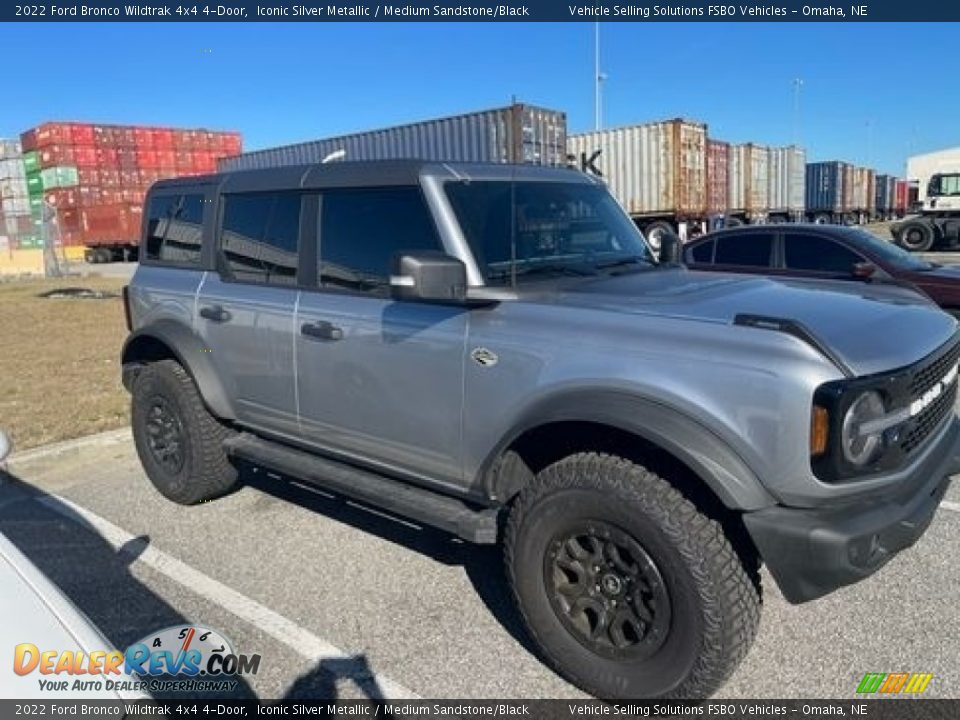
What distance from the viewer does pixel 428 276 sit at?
2877mm

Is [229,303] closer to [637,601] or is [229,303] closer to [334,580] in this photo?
[334,580]

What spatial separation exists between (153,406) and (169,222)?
46.5 inches

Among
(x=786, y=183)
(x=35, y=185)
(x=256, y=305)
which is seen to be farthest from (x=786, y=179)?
(x=35, y=185)

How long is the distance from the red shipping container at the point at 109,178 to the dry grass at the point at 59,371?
28258mm

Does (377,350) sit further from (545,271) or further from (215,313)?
(215,313)

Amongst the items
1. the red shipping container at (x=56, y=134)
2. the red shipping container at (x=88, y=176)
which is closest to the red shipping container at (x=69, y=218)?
the red shipping container at (x=88, y=176)

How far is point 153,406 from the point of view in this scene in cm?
487

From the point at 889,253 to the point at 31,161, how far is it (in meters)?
46.8

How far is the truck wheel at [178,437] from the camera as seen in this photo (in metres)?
4.57

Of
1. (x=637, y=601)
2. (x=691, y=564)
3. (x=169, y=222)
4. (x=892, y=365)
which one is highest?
(x=169, y=222)

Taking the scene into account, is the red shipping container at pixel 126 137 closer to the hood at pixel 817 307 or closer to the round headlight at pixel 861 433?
the hood at pixel 817 307

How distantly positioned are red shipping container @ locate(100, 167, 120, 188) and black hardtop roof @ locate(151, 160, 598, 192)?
1655 inches

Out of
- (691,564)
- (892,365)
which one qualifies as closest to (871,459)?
(892,365)

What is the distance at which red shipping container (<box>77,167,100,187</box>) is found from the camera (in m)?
40.5
